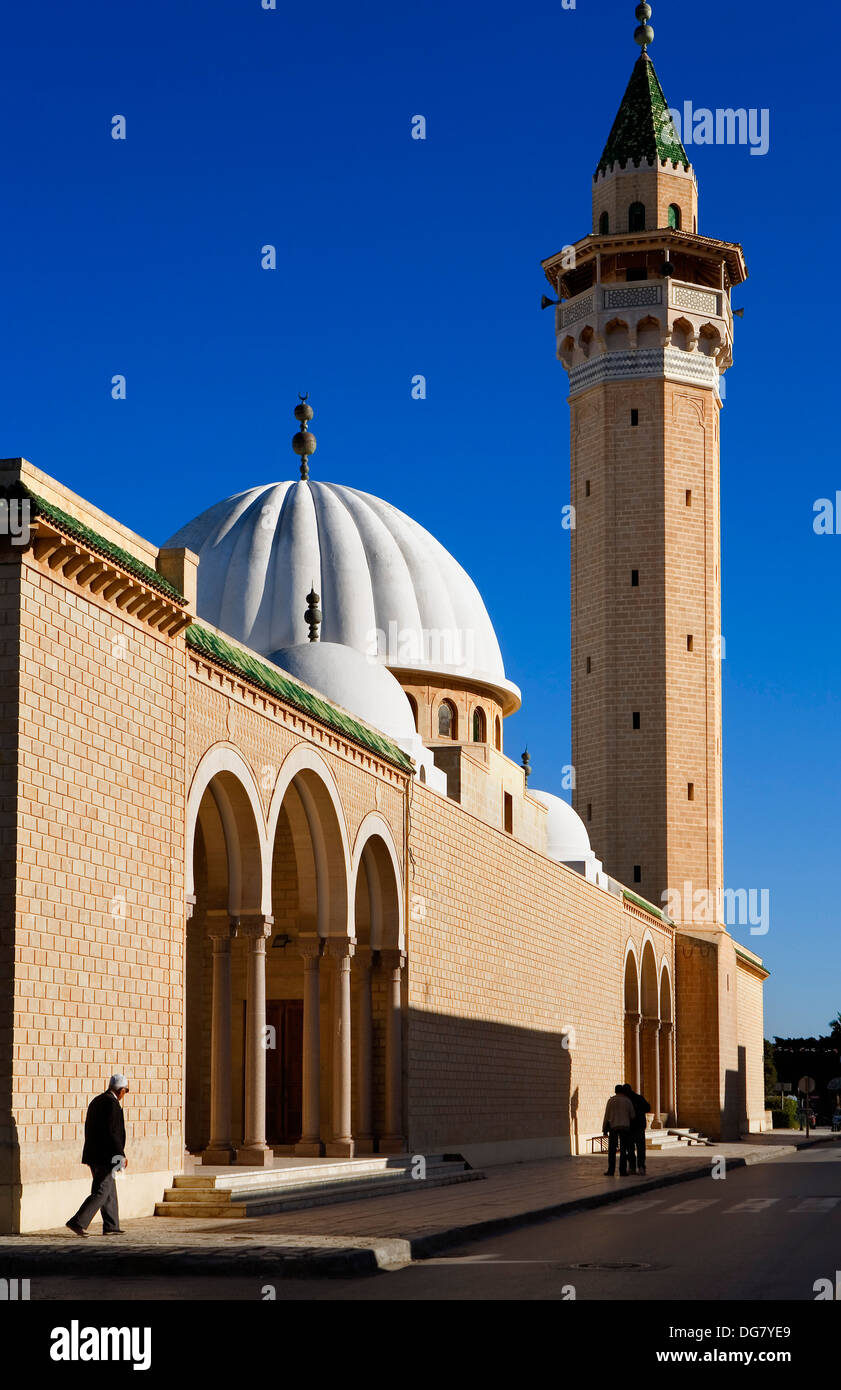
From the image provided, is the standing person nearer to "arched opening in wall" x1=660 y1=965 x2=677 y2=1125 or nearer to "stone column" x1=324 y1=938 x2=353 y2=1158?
"stone column" x1=324 y1=938 x2=353 y2=1158

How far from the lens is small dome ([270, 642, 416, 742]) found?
21719 millimetres

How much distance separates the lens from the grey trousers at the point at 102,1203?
10.4m

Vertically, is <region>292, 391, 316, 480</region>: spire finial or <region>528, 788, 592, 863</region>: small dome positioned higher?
<region>292, 391, 316, 480</region>: spire finial

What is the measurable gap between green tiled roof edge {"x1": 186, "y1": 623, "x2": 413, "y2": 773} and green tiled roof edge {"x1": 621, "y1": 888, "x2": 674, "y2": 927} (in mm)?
13912

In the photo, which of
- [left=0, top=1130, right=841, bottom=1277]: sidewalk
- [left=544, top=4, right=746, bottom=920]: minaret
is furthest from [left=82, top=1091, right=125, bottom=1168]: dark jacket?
[left=544, top=4, right=746, bottom=920]: minaret

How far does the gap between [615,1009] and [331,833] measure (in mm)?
16203

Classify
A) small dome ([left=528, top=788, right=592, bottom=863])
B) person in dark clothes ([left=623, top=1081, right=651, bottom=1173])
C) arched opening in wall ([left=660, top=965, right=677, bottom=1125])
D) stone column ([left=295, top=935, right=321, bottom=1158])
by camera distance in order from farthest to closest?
1. arched opening in wall ([left=660, top=965, right=677, bottom=1125])
2. small dome ([left=528, top=788, right=592, bottom=863])
3. person in dark clothes ([left=623, top=1081, right=651, bottom=1173])
4. stone column ([left=295, top=935, right=321, bottom=1158])

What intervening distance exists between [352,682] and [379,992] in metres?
4.41

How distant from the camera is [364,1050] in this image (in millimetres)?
18516

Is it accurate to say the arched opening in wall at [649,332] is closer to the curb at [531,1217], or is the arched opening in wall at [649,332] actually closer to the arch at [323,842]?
the curb at [531,1217]

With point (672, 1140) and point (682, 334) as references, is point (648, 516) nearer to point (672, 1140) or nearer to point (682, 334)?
point (682, 334)

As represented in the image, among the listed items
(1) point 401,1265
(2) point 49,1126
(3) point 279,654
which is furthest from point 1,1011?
(3) point 279,654
